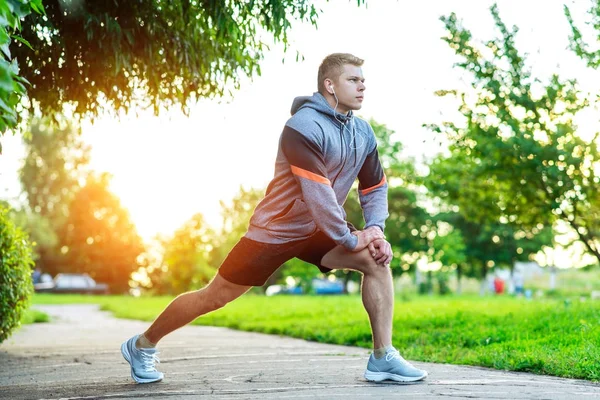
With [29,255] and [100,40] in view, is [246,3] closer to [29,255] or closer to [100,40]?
[100,40]

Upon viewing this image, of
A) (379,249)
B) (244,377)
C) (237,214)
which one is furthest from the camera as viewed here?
(237,214)

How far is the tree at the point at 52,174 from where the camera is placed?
51.8 meters

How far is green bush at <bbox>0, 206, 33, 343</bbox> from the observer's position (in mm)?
8203

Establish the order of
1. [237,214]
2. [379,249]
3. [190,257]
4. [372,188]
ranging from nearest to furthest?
[379,249] → [372,188] → [190,257] → [237,214]

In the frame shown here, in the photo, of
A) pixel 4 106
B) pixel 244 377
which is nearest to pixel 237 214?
pixel 244 377

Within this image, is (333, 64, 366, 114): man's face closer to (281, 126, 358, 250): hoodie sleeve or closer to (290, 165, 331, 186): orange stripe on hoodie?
(281, 126, 358, 250): hoodie sleeve

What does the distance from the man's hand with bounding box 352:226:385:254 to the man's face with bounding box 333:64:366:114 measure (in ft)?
2.61

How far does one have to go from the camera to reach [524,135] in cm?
1134

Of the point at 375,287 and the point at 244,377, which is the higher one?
the point at 375,287

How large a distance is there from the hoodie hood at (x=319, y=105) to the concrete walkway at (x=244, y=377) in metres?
1.72

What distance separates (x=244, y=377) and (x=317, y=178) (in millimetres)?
1656

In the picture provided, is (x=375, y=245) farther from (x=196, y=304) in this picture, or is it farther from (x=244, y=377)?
(x=244, y=377)

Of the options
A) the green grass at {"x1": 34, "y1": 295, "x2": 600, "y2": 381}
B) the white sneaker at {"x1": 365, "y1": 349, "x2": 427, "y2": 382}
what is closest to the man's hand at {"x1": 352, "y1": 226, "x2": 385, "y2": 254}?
the white sneaker at {"x1": 365, "y1": 349, "x2": 427, "y2": 382}

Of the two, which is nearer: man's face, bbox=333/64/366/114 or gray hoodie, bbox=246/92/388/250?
gray hoodie, bbox=246/92/388/250
